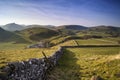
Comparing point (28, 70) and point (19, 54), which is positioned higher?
point (28, 70)

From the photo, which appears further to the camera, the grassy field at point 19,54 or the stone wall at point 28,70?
the grassy field at point 19,54

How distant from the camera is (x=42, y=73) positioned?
19906 millimetres

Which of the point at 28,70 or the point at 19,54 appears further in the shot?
the point at 19,54

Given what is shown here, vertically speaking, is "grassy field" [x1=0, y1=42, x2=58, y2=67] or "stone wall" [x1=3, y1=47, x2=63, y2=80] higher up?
"stone wall" [x1=3, y1=47, x2=63, y2=80]

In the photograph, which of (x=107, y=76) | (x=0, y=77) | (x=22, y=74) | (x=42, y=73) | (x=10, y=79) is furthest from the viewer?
(x=107, y=76)

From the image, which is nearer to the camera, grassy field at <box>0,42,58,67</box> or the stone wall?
the stone wall

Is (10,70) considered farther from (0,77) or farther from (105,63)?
(105,63)

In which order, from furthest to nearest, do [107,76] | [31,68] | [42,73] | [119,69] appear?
[119,69] < [107,76] < [42,73] < [31,68]

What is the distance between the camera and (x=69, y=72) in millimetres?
23953

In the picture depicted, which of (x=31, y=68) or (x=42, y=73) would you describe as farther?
(x=42, y=73)

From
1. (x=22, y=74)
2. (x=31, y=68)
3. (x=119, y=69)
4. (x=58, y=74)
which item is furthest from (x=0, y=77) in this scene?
(x=119, y=69)

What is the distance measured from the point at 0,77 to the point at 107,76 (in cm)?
1303

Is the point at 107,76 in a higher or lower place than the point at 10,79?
lower

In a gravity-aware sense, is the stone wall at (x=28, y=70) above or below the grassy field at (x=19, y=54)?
above
